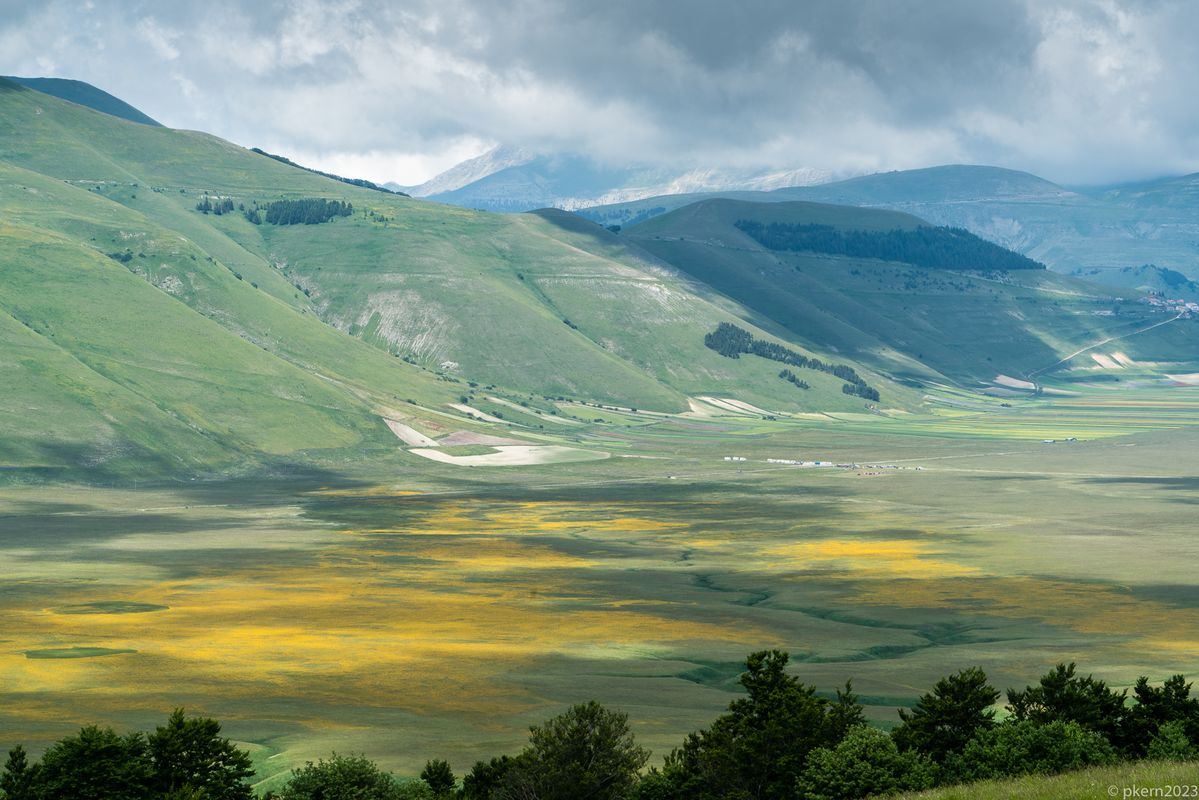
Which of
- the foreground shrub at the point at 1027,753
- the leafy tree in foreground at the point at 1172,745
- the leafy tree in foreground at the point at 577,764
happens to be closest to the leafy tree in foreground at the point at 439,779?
the leafy tree in foreground at the point at 577,764

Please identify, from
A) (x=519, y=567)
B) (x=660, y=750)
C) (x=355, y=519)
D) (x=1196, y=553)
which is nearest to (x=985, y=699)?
(x=660, y=750)

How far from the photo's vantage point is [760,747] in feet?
192

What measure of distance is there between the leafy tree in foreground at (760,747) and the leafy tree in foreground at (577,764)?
8.71 ft

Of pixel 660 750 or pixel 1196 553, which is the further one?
pixel 1196 553

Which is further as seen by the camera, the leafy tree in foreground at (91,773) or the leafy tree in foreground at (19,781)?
the leafy tree in foreground at (91,773)

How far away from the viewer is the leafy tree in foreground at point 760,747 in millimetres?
57562

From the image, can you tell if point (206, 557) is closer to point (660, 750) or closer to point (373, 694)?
point (373, 694)

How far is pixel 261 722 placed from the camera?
85250 mm

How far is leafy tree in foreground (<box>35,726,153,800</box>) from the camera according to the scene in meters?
55.1

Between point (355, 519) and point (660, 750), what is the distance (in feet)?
411

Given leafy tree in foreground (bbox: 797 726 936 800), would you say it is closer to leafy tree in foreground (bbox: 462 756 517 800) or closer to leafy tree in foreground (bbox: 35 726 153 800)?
leafy tree in foreground (bbox: 462 756 517 800)

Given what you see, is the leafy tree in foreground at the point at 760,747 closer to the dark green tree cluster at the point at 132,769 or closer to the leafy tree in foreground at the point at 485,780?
the leafy tree in foreground at the point at 485,780

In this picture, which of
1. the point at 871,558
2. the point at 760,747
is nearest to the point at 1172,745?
the point at 760,747

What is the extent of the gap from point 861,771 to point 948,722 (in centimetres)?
773
